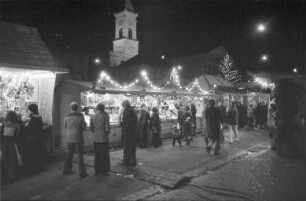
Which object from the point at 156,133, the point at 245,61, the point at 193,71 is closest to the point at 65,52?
the point at 193,71

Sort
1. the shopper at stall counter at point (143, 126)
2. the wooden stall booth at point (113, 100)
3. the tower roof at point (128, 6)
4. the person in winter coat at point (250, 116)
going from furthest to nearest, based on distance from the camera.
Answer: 1. the tower roof at point (128, 6)
2. the person in winter coat at point (250, 116)
3. the shopper at stall counter at point (143, 126)
4. the wooden stall booth at point (113, 100)

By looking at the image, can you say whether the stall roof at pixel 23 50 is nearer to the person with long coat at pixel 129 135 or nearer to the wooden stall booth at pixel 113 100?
the wooden stall booth at pixel 113 100

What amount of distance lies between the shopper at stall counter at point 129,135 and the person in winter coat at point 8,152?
287cm

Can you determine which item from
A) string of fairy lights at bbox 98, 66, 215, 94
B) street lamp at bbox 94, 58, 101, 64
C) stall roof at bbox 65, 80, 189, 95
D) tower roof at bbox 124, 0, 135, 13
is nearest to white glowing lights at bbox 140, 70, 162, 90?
string of fairy lights at bbox 98, 66, 215, 94

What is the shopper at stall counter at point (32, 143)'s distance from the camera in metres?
7.21

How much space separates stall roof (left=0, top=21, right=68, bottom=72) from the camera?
771 centimetres

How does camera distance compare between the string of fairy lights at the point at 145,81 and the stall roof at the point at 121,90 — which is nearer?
the stall roof at the point at 121,90

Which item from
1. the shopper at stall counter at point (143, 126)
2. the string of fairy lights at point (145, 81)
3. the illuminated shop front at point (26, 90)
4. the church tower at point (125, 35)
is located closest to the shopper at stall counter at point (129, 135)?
the illuminated shop front at point (26, 90)

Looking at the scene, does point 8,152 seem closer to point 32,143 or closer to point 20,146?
point 20,146

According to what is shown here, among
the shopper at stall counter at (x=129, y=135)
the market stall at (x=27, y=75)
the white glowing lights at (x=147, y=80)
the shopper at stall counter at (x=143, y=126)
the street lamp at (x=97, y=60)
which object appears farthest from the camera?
the street lamp at (x=97, y=60)

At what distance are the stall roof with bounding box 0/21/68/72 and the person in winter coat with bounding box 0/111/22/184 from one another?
1815 mm

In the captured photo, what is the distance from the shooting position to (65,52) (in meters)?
39.3

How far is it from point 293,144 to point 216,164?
3.30m

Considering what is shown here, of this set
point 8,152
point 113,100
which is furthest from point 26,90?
point 113,100
